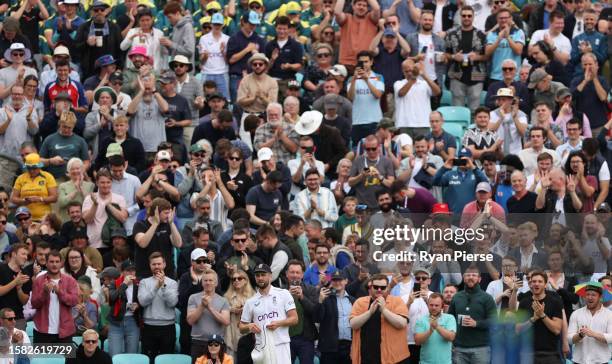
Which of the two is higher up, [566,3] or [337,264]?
[566,3]

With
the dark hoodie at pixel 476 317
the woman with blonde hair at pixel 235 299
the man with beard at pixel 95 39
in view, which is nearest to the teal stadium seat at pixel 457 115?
the man with beard at pixel 95 39

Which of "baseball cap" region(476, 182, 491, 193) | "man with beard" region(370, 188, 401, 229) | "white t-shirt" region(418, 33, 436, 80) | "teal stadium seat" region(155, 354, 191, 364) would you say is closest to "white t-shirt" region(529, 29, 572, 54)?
"white t-shirt" region(418, 33, 436, 80)

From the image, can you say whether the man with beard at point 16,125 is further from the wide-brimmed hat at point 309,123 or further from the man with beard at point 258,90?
the wide-brimmed hat at point 309,123

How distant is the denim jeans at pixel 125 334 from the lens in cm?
2216

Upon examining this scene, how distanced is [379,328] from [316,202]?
113 inches

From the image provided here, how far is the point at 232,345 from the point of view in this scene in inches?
863

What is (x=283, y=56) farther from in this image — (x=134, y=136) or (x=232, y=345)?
(x=232, y=345)

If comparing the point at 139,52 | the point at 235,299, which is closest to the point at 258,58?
the point at 139,52

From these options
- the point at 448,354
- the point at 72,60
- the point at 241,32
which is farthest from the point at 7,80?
the point at 448,354

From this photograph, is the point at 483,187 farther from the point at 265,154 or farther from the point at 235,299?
the point at 235,299

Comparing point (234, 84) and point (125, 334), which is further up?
point (234, 84)

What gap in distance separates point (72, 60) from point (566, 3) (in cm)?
737

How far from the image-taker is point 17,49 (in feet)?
87.9

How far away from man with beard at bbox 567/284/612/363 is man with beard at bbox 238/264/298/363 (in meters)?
3.14
